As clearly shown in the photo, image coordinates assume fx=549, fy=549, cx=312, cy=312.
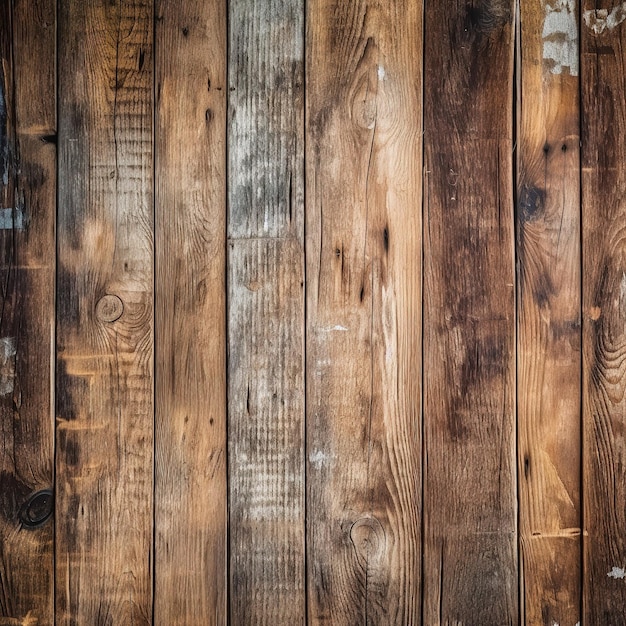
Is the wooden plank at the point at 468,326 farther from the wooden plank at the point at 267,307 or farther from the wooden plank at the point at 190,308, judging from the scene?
the wooden plank at the point at 190,308

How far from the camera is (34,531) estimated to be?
2.96ft

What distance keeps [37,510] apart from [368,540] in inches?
21.5

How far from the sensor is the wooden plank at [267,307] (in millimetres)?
905

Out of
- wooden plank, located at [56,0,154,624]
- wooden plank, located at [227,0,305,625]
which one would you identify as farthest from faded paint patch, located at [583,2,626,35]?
wooden plank, located at [56,0,154,624]

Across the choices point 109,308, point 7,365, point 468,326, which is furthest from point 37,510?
point 468,326

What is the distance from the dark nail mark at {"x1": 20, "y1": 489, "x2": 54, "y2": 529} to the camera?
0.90 m

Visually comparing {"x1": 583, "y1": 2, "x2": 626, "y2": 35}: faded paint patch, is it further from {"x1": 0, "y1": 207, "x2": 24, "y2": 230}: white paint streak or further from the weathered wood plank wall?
{"x1": 0, "y1": 207, "x2": 24, "y2": 230}: white paint streak

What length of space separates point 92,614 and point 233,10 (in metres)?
1.02

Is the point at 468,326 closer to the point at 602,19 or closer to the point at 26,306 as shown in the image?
the point at 602,19

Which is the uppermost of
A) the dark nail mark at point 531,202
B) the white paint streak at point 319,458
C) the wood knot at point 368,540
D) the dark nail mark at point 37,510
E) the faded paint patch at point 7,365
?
the dark nail mark at point 531,202

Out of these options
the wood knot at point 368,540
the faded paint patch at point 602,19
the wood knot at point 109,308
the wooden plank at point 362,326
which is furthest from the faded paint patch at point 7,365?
the faded paint patch at point 602,19

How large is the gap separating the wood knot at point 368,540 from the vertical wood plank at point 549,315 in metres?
0.24

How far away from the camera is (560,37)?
92cm

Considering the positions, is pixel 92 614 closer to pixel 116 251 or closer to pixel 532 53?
pixel 116 251
